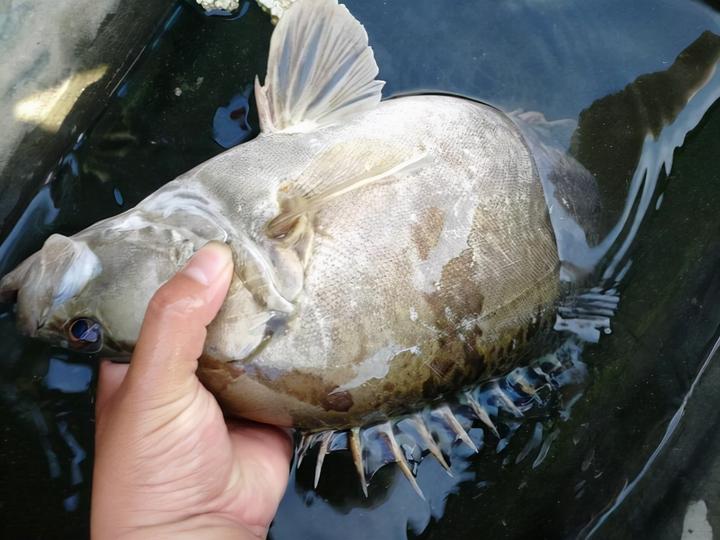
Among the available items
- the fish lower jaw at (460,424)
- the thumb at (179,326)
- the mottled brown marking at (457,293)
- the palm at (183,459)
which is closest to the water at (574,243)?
the fish lower jaw at (460,424)

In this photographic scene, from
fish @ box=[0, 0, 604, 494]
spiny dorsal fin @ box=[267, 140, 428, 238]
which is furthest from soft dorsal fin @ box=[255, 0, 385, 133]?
spiny dorsal fin @ box=[267, 140, 428, 238]

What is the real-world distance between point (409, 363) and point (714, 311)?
1.79 meters

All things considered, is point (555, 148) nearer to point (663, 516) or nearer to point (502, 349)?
point (502, 349)

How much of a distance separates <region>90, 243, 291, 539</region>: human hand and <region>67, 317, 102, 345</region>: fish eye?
21cm

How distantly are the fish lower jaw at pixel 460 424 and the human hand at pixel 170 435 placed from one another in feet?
1.55

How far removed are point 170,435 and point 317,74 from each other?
1560mm

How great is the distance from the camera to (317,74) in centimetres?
272

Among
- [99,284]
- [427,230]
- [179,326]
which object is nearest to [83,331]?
[99,284]

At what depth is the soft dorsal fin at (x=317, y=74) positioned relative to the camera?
269 cm

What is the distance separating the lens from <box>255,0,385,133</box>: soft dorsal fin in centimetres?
269

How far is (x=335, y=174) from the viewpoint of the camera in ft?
7.81

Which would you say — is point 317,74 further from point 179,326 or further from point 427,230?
point 179,326

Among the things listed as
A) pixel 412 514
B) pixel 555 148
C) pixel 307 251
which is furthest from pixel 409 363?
pixel 555 148

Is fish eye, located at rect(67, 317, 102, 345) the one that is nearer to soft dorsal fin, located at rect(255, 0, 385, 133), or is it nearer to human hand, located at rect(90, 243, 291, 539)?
human hand, located at rect(90, 243, 291, 539)
